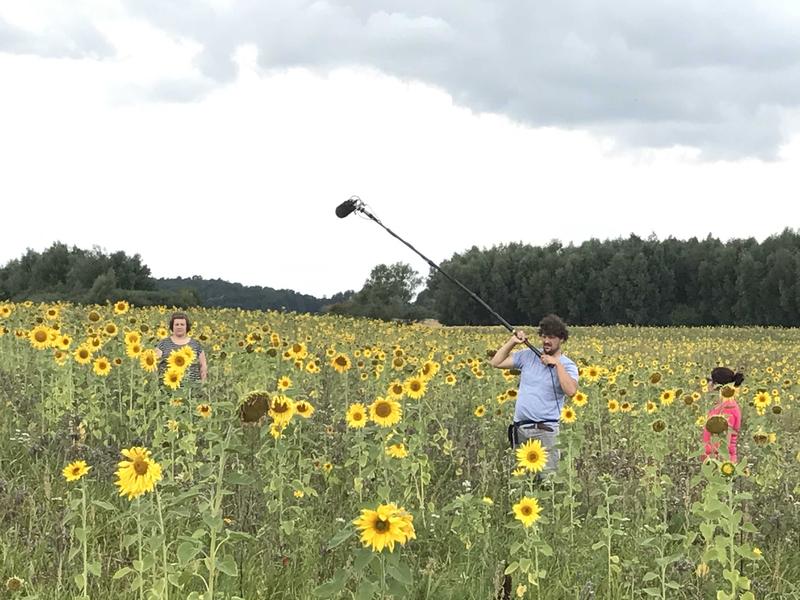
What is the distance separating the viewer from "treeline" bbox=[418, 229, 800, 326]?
52.6 m

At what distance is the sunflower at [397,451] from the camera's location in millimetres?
4500

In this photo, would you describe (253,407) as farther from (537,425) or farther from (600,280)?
(600,280)

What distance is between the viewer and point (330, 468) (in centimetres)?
511

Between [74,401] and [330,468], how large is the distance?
123 inches

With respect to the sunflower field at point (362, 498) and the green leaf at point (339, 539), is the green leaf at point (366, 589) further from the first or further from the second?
Answer: the green leaf at point (339, 539)

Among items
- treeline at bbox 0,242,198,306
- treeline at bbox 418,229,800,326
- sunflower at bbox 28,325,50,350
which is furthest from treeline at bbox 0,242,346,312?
sunflower at bbox 28,325,50,350

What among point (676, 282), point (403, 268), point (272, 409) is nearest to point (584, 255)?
point (676, 282)

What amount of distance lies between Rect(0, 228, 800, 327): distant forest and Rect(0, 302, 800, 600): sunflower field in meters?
37.4

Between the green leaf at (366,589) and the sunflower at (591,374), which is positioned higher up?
the sunflower at (591,374)

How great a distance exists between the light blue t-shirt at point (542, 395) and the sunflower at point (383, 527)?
335 centimetres

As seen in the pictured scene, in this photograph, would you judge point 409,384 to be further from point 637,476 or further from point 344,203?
point 637,476

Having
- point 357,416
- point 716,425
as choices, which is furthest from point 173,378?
point 716,425

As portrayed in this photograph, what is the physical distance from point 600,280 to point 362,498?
Answer: 180ft

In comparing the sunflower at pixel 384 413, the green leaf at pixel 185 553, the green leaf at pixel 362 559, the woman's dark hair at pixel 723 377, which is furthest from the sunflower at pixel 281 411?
the woman's dark hair at pixel 723 377
